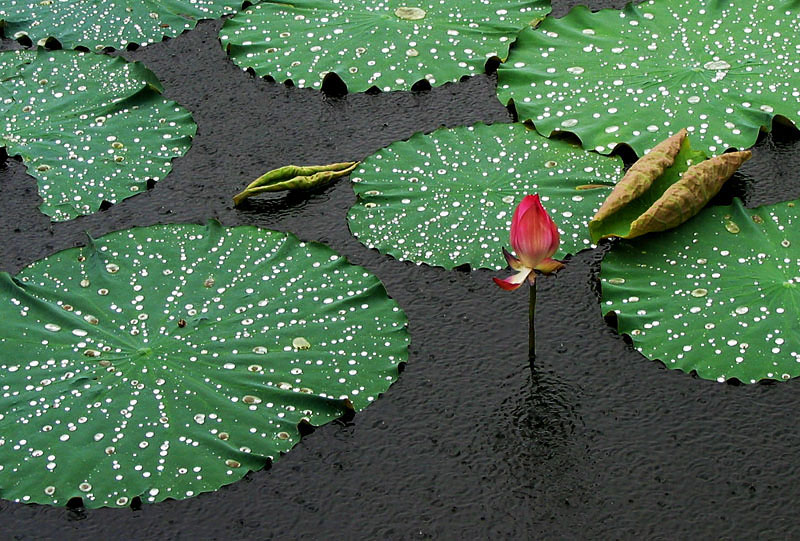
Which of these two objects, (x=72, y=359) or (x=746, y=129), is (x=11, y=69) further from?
(x=746, y=129)

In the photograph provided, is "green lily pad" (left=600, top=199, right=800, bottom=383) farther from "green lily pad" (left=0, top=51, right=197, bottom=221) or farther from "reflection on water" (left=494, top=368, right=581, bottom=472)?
"green lily pad" (left=0, top=51, right=197, bottom=221)

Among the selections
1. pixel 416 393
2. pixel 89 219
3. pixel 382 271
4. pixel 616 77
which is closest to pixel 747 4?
pixel 616 77

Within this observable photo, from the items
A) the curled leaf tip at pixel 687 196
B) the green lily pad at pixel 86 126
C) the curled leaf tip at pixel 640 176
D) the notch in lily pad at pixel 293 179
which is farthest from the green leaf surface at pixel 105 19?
the curled leaf tip at pixel 687 196

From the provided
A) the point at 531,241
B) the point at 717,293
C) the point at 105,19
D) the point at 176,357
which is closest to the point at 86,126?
the point at 105,19

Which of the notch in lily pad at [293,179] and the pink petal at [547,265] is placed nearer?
the pink petal at [547,265]

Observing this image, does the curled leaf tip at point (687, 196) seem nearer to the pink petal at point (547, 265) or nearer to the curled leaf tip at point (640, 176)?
the curled leaf tip at point (640, 176)

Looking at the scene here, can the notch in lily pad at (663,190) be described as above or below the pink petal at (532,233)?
below
